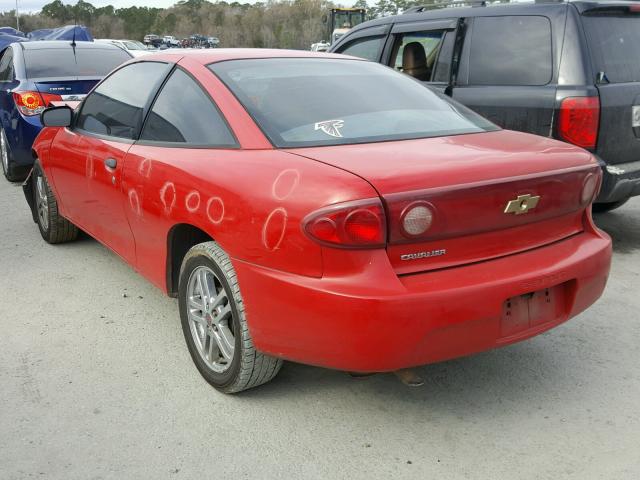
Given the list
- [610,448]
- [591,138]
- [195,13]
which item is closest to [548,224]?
[610,448]

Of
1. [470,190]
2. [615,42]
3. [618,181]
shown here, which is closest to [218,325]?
[470,190]

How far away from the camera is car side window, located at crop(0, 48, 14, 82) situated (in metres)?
8.05

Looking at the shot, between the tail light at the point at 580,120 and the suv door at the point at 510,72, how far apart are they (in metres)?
0.11

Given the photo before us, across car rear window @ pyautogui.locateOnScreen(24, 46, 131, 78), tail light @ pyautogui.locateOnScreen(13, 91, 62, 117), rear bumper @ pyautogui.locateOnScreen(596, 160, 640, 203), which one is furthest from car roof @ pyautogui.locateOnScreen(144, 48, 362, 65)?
car rear window @ pyautogui.locateOnScreen(24, 46, 131, 78)

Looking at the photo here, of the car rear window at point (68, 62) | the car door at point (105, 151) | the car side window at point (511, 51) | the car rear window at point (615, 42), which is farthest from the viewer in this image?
the car rear window at point (68, 62)

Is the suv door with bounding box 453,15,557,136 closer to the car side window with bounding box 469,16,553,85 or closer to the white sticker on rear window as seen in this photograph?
the car side window with bounding box 469,16,553,85

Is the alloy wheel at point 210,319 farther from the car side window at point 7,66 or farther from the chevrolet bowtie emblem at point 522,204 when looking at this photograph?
the car side window at point 7,66

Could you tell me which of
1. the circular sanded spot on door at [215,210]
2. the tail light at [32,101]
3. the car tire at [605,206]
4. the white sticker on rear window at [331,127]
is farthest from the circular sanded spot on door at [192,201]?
the tail light at [32,101]

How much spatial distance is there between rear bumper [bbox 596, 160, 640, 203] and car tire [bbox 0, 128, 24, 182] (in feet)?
20.7

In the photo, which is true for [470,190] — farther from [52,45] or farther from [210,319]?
[52,45]

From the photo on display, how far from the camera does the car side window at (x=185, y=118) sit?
123 inches

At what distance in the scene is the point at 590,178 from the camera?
2949 mm

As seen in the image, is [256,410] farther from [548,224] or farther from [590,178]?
[590,178]

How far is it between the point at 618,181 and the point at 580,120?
51 cm
